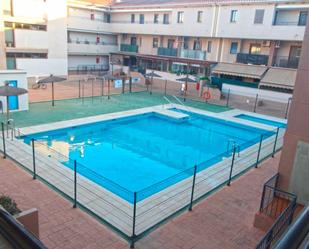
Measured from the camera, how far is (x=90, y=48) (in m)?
39.8

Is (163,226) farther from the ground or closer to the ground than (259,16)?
closer to the ground

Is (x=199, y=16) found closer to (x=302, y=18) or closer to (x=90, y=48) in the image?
(x=302, y=18)

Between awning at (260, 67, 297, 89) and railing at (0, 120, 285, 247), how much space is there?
13.5 meters

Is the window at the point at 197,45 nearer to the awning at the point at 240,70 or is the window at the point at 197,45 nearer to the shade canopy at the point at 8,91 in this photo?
the awning at the point at 240,70

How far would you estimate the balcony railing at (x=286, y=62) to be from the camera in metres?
26.5

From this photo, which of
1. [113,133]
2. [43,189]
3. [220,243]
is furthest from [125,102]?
[220,243]

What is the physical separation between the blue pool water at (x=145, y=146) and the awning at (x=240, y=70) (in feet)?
27.3

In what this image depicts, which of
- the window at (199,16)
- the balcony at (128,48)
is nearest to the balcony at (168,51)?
the window at (199,16)

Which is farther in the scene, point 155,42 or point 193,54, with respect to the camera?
point 155,42

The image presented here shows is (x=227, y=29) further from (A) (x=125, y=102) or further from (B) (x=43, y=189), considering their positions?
(B) (x=43, y=189)

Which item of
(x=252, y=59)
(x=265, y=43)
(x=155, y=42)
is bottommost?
(x=252, y=59)

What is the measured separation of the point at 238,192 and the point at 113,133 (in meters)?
10.0

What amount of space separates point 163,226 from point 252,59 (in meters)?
24.9

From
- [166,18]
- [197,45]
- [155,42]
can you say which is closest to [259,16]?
[197,45]
